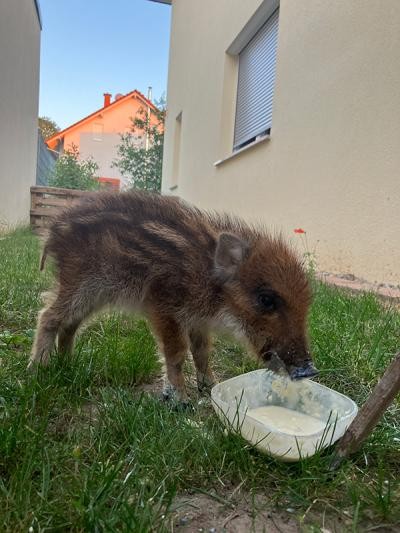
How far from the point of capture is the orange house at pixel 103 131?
36.2 meters

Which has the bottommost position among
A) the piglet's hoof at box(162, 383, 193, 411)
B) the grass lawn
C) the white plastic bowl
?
the piglet's hoof at box(162, 383, 193, 411)

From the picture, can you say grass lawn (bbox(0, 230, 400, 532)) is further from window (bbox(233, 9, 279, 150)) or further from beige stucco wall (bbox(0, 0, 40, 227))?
beige stucco wall (bbox(0, 0, 40, 227))

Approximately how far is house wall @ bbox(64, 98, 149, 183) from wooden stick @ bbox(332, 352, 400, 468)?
35467 millimetres

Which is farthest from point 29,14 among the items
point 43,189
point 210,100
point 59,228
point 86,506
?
point 86,506

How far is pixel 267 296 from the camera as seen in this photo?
Answer: 2297mm

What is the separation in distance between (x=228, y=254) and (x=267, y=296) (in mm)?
277

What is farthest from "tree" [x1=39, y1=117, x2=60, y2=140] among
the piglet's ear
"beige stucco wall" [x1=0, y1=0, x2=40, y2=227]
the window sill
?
the piglet's ear

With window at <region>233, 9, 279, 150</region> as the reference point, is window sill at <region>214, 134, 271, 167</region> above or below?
below

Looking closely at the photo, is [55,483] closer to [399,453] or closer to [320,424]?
[320,424]

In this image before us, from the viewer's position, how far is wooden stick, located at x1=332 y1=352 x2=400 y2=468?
57.8 inches

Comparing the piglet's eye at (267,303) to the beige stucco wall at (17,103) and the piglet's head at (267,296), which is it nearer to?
the piglet's head at (267,296)

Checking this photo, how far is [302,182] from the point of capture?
18.9 ft

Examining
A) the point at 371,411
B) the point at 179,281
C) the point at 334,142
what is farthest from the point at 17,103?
the point at 371,411

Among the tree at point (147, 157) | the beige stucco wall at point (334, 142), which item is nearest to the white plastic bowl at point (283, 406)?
the beige stucco wall at point (334, 142)
